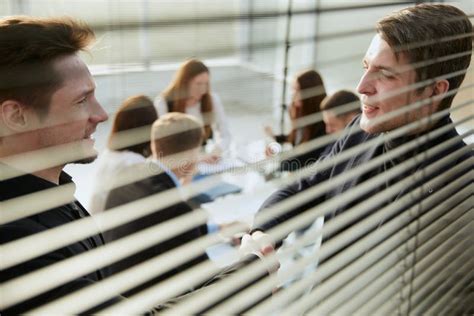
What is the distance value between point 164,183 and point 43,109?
87 cm

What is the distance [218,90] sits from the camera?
4.80 metres

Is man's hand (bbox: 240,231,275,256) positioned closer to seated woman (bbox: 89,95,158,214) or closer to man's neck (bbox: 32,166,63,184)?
man's neck (bbox: 32,166,63,184)

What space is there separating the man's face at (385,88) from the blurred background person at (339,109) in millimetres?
1268

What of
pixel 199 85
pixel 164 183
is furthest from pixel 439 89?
pixel 199 85

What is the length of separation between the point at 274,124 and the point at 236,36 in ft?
6.58

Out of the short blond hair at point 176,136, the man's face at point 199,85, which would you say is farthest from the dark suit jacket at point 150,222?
the man's face at point 199,85

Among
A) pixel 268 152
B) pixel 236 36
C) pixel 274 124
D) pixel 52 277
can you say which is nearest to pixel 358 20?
pixel 236 36

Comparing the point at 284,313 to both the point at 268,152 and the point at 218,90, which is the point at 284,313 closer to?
the point at 268,152

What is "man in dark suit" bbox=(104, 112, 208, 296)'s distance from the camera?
169 centimetres

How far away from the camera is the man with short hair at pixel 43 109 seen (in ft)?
3.29

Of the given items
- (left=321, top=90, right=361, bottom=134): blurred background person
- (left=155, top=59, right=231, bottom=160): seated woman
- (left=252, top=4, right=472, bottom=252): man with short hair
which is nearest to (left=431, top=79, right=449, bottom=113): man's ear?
(left=252, top=4, right=472, bottom=252): man with short hair

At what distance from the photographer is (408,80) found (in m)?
1.38

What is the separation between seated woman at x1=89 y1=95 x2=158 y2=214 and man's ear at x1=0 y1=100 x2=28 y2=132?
3.77 ft

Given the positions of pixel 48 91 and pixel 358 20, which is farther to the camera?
pixel 358 20
